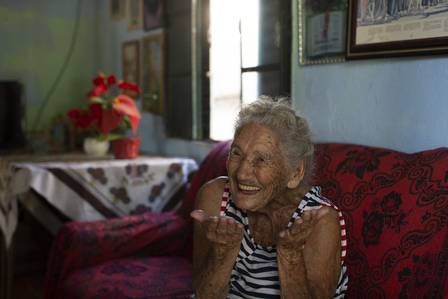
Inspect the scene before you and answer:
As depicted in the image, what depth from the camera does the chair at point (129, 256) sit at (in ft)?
6.34

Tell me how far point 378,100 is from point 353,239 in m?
0.56

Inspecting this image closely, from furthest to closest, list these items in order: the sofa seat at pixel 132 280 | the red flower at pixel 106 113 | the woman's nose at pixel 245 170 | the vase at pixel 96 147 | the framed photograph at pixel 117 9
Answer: the framed photograph at pixel 117 9, the vase at pixel 96 147, the red flower at pixel 106 113, the sofa seat at pixel 132 280, the woman's nose at pixel 245 170

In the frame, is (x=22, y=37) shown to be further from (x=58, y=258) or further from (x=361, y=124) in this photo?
(x=361, y=124)

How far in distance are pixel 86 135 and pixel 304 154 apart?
2.16 m

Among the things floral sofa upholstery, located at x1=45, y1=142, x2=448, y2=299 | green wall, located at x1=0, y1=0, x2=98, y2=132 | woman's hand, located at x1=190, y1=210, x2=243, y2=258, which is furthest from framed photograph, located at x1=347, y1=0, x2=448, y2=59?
green wall, located at x1=0, y1=0, x2=98, y2=132

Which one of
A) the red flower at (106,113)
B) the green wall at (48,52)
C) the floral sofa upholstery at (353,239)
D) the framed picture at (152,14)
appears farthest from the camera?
the green wall at (48,52)

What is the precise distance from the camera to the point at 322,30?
212 cm

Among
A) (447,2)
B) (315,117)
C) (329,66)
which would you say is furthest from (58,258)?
(447,2)

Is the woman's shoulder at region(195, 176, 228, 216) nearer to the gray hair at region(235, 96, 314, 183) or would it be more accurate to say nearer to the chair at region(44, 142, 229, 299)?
the gray hair at region(235, 96, 314, 183)

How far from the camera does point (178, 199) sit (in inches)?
115

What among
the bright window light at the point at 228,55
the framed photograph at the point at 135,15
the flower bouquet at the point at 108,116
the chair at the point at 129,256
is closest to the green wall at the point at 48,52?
the framed photograph at the point at 135,15

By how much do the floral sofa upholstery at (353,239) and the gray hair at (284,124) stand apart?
318 millimetres

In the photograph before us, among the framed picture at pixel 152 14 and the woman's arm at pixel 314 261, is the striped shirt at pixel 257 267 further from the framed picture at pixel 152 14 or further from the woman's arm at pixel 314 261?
the framed picture at pixel 152 14

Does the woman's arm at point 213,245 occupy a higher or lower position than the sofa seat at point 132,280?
higher
